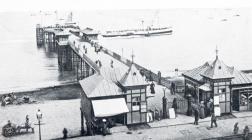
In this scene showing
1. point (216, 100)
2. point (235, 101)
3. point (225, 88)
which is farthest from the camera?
point (235, 101)

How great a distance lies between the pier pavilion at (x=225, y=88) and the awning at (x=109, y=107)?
256 inches

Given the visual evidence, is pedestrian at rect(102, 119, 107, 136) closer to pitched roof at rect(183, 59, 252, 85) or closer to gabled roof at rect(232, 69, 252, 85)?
pitched roof at rect(183, 59, 252, 85)

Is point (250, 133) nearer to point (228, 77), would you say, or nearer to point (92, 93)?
point (228, 77)

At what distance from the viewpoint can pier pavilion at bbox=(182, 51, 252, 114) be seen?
89.2 ft

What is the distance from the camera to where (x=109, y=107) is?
2459 centimetres

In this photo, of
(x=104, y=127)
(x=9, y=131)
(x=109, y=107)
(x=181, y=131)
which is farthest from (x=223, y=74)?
(x=9, y=131)

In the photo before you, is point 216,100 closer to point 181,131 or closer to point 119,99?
point 181,131

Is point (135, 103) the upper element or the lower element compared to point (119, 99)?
lower

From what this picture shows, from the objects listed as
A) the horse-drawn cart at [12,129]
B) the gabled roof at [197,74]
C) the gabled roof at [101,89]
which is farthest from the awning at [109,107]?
the gabled roof at [197,74]

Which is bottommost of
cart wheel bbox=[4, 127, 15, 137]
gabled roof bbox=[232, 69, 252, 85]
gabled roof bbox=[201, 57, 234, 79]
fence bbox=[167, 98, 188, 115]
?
cart wheel bbox=[4, 127, 15, 137]

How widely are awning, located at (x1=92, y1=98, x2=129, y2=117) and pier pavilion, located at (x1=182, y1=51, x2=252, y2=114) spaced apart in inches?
256

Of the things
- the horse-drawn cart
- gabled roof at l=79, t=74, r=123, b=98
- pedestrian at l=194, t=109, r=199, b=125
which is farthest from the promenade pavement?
the horse-drawn cart

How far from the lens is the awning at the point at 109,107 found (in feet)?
79.5

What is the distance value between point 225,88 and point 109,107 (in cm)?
873
